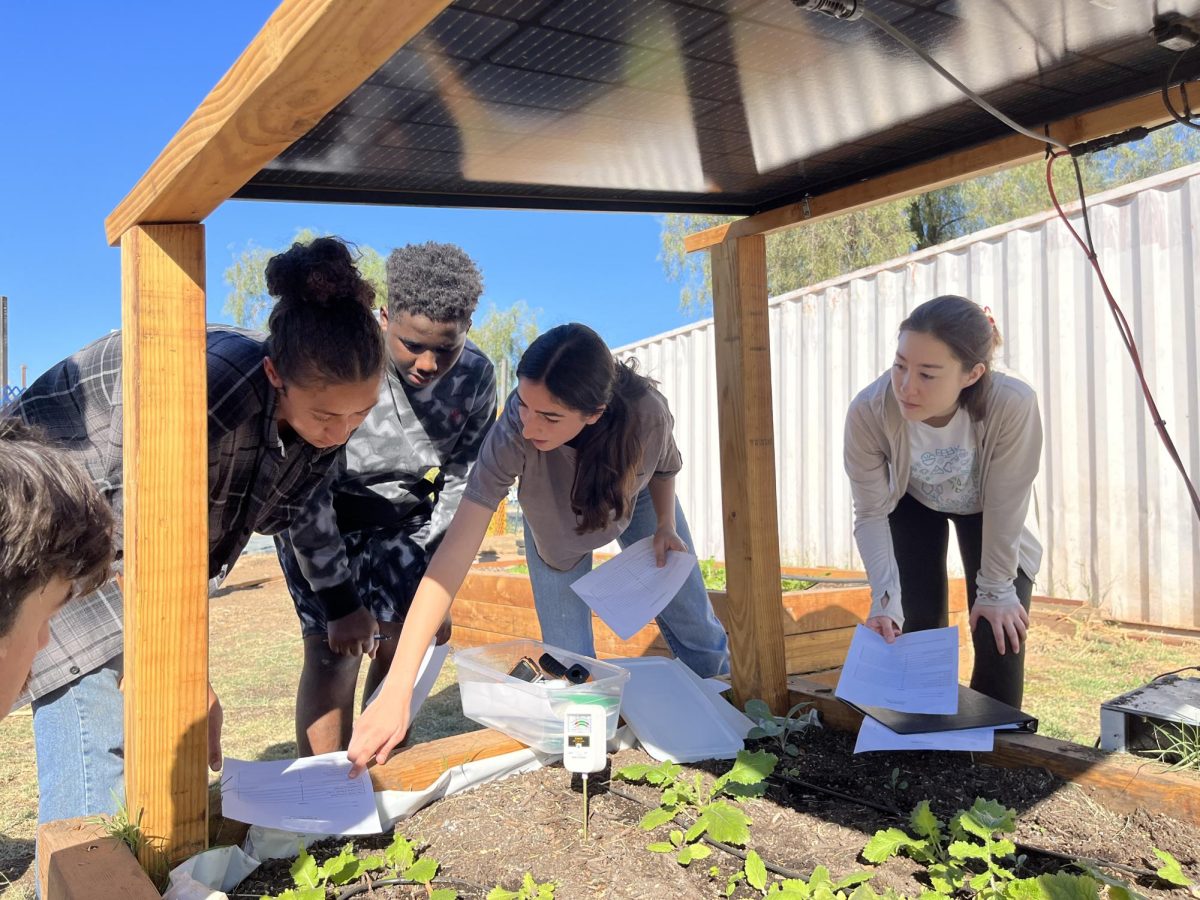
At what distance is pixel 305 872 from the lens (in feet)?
5.48

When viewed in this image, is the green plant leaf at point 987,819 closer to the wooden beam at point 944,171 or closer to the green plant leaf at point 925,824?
the green plant leaf at point 925,824

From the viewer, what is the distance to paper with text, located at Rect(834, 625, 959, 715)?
2.14m

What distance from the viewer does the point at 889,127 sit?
2320 millimetres

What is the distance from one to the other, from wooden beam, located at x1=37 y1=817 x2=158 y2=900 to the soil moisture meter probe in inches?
34.8

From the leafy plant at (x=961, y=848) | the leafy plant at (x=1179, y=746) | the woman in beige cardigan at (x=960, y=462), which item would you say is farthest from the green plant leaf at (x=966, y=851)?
the woman in beige cardigan at (x=960, y=462)

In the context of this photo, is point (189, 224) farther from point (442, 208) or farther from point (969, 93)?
point (969, 93)

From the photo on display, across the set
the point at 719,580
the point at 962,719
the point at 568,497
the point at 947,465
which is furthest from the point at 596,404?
the point at 719,580

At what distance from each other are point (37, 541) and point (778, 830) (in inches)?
61.1

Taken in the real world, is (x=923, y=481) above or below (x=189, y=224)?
below

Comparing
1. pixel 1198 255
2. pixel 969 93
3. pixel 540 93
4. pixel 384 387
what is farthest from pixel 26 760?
pixel 1198 255

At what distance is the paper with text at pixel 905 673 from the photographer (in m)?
2.14

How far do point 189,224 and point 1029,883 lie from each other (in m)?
1.85

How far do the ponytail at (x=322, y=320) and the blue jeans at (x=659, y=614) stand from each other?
50.2 inches

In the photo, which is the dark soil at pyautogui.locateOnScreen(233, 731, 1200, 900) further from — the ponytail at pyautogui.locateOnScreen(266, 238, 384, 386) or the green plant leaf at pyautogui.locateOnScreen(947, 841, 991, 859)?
the ponytail at pyautogui.locateOnScreen(266, 238, 384, 386)
